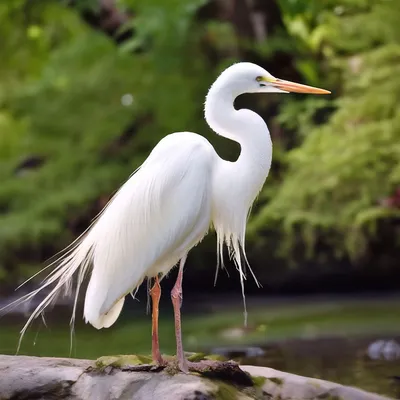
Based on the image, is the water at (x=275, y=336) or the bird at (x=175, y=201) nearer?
the bird at (x=175, y=201)

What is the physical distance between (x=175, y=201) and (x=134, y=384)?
0.80 meters

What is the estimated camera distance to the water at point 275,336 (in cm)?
551

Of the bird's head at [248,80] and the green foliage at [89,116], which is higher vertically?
the green foliage at [89,116]

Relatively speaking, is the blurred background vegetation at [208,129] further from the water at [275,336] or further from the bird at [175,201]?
the bird at [175,201]

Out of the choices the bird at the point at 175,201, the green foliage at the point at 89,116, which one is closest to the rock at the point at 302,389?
the bird at the point at 175,201

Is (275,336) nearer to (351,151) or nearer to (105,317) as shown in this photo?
(351,151)

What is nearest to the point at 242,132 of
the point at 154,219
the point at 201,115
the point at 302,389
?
the point at 154,219

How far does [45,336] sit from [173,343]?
1287mm

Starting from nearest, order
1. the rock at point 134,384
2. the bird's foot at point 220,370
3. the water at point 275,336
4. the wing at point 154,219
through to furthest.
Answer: the rock at point 134,384, the bird's foot at point 220,370, the wing at point 154,219, the water at point 275,336

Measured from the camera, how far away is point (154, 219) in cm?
385

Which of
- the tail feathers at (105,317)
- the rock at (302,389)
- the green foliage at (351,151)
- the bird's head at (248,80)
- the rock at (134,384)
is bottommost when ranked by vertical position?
the rock at (302,389)

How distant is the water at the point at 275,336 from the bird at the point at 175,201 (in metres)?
1.50

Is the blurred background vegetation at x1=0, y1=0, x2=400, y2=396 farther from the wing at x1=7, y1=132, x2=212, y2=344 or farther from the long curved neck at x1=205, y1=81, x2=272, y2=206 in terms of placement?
the wing at x1=7, y1=132, x2=212, y2=344

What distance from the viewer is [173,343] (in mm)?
6574
